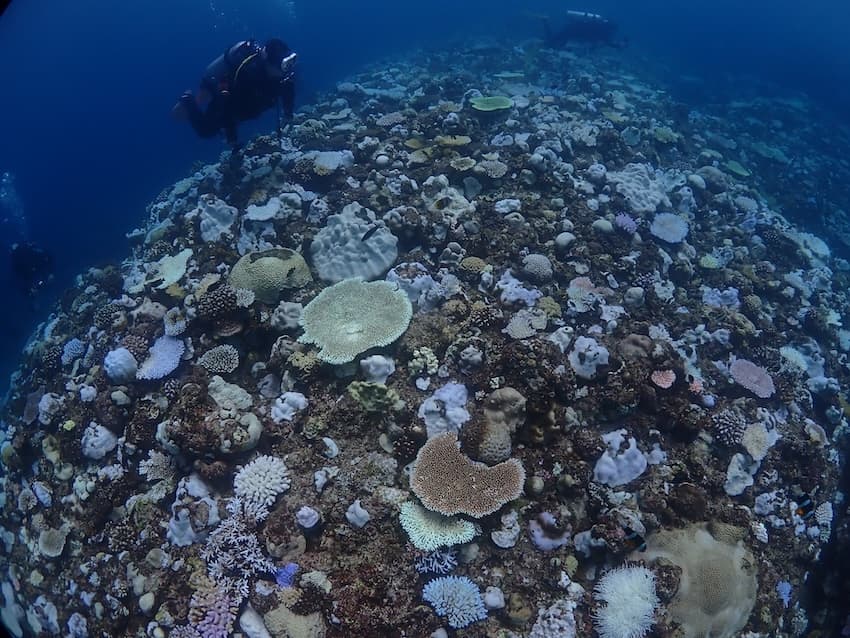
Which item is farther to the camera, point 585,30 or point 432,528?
point 585,30

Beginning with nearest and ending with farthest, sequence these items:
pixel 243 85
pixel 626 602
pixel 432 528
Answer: pixel 626 602 < pixel 432 528 < pixel 243 85

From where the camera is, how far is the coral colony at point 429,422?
6.14m

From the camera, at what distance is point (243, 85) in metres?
12.6

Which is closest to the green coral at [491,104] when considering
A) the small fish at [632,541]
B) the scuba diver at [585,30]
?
the small fish at [632,541]

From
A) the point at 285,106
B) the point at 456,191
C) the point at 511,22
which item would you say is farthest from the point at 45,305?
the point at 511,22

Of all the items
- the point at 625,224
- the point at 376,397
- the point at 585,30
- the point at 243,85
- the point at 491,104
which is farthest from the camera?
the point at 585,30

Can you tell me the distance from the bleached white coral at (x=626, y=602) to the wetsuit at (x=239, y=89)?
43.3 feet

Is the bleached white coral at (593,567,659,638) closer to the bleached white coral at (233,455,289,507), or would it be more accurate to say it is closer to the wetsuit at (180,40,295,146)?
the bleached white coral at (233,455,289,507)

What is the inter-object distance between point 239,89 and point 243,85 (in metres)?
0.15

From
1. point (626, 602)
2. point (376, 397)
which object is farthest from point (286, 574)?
point (626, 602)

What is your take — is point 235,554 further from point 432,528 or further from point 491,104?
point 491,104

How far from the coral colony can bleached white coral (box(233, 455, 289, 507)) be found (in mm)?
31

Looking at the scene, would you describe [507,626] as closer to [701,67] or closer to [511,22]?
[701,67]

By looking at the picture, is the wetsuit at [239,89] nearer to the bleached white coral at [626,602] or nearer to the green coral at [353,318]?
the green coral at [353,318]
